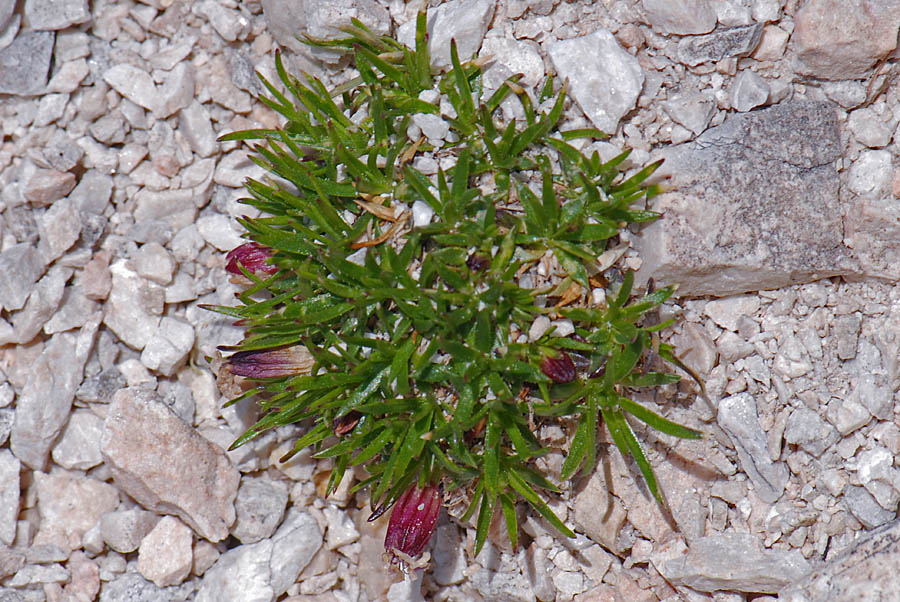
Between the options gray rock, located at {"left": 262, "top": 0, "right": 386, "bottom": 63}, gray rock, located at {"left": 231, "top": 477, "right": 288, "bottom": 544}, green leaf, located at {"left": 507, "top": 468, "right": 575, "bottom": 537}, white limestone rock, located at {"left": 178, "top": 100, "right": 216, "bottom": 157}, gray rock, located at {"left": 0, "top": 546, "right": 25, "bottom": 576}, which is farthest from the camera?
white limestone rock, located at {"left": 178, "top": 100, "right": 216, "bottom": 157}

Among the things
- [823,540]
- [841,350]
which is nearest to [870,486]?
[823,540]

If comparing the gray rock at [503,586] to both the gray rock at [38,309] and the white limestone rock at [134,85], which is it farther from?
the white limestone rock at [134,85]

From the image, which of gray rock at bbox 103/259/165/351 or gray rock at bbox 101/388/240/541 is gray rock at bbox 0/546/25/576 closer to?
gray rock at bbox 101/388/240/541

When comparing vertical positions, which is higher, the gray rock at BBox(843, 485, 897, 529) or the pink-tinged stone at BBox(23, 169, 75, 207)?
the gray rock at BBox(843, 485, 897, 529)

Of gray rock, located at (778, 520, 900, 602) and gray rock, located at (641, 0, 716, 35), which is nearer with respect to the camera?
gray rock, located at (778, 520, 900, 602)

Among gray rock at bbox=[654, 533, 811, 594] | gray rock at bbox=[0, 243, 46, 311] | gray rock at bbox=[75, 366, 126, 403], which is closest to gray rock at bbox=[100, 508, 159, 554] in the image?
gray rock at bbox=[75, 366, 126, 403]

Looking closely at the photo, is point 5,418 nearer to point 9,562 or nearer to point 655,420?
point 9,562
